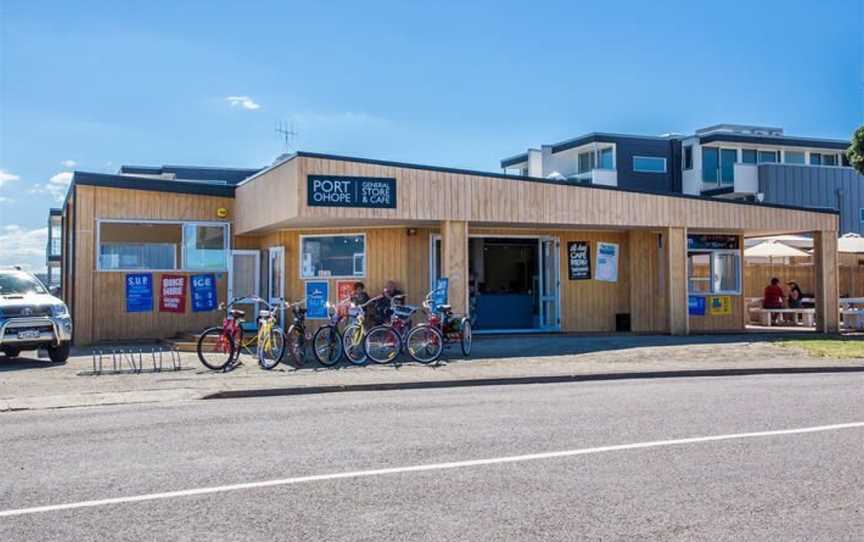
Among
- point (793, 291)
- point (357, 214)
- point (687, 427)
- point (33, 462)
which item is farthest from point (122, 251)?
point (793, 291)

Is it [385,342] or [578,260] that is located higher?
[578,260]

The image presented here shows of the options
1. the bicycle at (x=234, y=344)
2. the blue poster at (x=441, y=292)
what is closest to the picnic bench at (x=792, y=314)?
the blue poster at (x=441, y=292)

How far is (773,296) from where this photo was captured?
82.6 feet

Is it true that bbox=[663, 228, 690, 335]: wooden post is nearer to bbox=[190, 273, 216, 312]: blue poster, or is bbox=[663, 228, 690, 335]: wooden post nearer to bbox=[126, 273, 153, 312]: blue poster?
bbox=[190, 273, 216, 312]: blue poster

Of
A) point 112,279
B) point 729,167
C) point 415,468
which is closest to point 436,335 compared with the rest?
point 415,468

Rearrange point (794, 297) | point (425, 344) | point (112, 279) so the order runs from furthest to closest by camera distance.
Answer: point (794, 297) < point (112, 279) < point (425, 344)

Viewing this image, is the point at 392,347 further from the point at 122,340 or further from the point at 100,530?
the point at 100,530

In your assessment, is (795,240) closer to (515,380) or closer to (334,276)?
(334,276)

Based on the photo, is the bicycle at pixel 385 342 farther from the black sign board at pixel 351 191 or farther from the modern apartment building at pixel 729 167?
the modern apartment building at pixel 729 167

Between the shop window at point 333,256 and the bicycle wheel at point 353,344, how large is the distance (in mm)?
4121

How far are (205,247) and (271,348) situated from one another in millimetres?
7530

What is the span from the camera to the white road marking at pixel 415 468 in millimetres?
5840

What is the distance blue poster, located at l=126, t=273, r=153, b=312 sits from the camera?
20.5 meters

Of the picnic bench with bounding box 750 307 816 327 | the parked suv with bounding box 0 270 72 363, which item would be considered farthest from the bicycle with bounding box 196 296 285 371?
the picnic bench with bounding box 750 307 816 327
